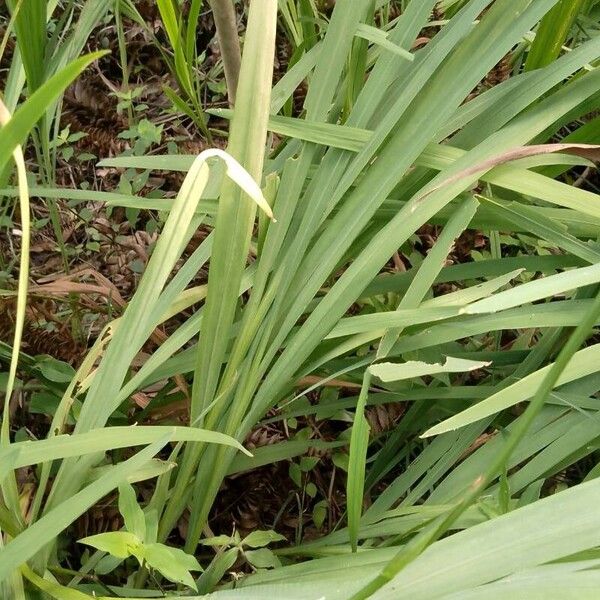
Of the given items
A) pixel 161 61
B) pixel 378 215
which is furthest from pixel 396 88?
pixel 161 61

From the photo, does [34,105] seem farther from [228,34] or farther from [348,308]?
[228,34]

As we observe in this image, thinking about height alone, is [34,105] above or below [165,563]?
above

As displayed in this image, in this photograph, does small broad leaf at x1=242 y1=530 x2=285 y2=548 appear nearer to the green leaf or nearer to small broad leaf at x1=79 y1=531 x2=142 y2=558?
small broad leaf at x1=79 y1=531 x2=142 y2=558

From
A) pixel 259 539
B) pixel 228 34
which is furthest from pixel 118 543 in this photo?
pixel 228 34

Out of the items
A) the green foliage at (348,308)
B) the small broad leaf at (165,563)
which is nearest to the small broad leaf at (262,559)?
the green foliage at (348,308)

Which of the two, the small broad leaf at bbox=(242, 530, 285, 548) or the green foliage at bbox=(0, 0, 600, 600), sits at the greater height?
the green foliage at bbox=(0, 0, 600, 600)

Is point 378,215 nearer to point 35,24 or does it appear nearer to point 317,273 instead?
point 317,273

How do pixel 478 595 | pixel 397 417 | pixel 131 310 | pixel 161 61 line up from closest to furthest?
pixel 478 595 → pixel 131 310 → pixel 397 417 → pixel 161 61

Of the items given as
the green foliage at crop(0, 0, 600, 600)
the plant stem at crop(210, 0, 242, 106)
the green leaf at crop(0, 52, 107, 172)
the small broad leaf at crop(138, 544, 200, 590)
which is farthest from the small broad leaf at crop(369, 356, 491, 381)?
the plant stem at crop(210, 0, 242, 106)
